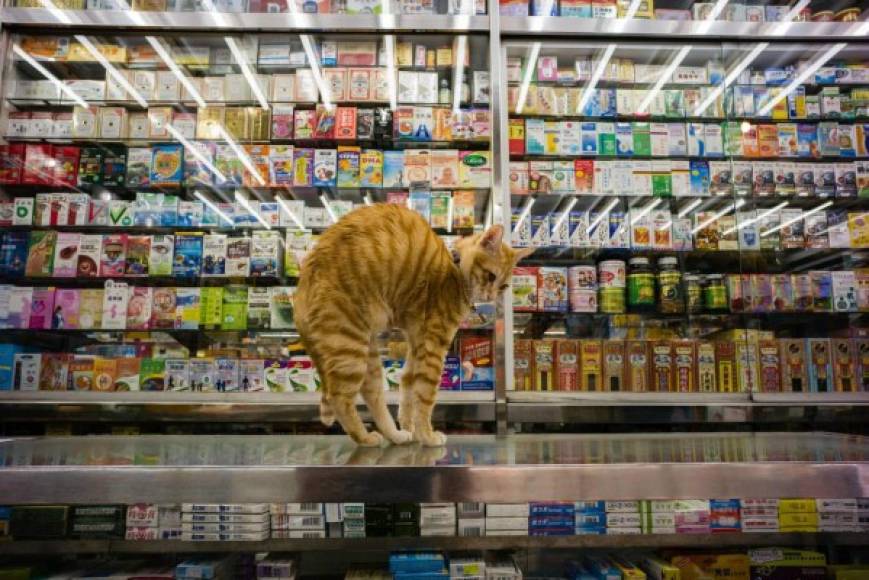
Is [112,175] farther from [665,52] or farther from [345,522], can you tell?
[665,52]

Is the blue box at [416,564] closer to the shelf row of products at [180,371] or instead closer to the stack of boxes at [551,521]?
the stack of boxes at [551,521]

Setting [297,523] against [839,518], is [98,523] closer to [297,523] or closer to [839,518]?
[297,523]

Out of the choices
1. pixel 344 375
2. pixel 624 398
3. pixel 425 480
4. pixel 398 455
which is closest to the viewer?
pixel 425 480

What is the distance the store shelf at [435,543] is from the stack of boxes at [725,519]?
0.11 feet

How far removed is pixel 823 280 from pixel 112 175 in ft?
13.8

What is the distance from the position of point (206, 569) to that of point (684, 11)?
4.06m

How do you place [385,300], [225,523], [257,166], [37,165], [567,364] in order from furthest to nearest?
[257,166] → [37,165] → [567,364] → [225,523] → [385,300]

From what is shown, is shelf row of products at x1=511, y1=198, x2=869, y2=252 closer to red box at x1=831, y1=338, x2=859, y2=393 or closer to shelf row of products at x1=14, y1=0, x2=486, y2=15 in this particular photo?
red box at x1=831, y1=338, x2=859, y2=393

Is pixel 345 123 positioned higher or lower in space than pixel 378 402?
higher

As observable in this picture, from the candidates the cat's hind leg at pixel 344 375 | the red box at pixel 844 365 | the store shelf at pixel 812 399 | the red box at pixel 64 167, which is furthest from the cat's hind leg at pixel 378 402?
the red box at pixel 844 365

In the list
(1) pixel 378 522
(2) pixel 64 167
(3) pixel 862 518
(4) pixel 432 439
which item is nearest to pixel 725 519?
(3) pixel 862 518

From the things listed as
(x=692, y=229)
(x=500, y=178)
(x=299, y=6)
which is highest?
(x=299, y=6)

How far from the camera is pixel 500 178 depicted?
2.93 m

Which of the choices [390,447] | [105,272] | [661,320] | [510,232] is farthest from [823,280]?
[105,272]
